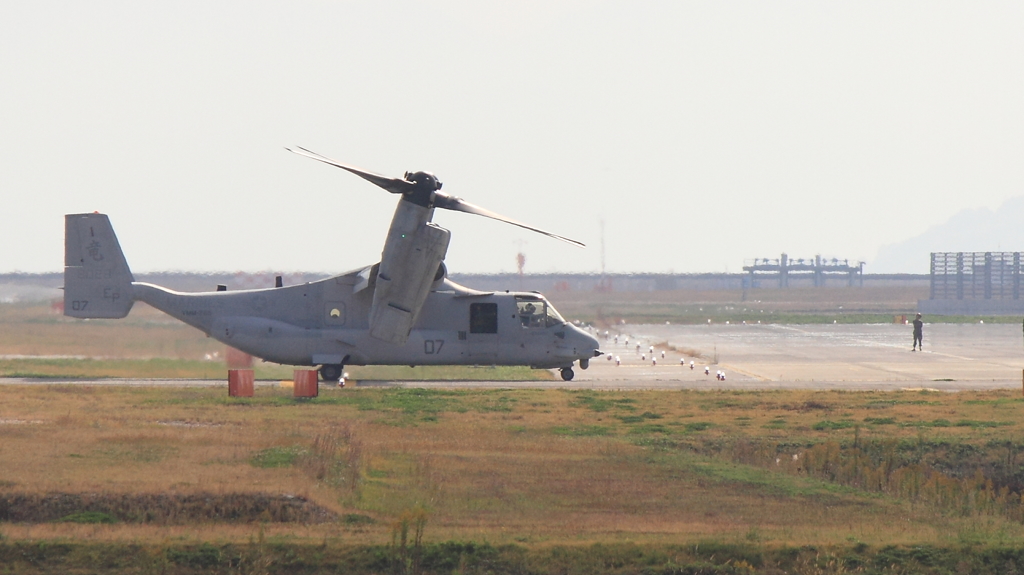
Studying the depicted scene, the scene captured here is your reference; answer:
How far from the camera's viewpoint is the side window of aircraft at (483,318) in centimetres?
3494

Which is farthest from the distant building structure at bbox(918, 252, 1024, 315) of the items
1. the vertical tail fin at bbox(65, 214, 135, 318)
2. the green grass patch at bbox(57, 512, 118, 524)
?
the green grass patch at bbox(57, 512, 118, 524)

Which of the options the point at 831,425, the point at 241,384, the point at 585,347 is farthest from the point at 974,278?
the point at 241,384

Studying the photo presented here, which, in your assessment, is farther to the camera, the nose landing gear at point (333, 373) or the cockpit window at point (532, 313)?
the cockpit window at point (532, 313)

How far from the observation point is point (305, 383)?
29906mm

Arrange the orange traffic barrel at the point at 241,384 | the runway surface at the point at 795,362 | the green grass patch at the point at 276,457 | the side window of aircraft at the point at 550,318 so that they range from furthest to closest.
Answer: the runway surface at the point at 795,362 → the side window of aircraft at the point at 550,318 → the orange traffic barrel at the point at 241,384 → the green grass patch at the point at 276,457

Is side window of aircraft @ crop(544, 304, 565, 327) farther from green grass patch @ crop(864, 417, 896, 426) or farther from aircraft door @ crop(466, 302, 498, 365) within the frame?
green grass patch @ crop(864, 417, 896, 426)

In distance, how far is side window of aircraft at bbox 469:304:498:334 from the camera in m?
34.9

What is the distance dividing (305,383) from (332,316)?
15.4 ft

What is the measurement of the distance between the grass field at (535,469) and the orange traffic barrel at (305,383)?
663mm

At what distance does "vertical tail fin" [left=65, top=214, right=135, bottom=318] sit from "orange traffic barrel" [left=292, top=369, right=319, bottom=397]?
28.3ft

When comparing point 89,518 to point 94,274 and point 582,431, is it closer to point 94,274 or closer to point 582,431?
point 582,431

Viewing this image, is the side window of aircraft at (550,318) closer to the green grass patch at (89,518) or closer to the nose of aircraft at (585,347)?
the nose of aircraft at (585,347)

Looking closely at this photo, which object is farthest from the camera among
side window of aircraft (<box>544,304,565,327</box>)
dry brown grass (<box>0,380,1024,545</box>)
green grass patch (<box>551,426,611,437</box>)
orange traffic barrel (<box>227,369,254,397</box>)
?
side window of aircraft (<box>544,304,565,327</box>)

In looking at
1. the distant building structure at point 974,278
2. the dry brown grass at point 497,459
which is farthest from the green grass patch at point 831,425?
the distant building structure at point 974,278
